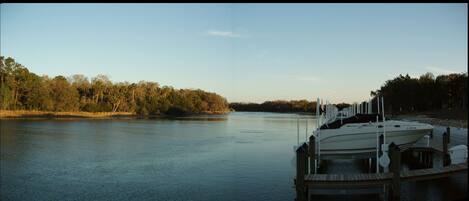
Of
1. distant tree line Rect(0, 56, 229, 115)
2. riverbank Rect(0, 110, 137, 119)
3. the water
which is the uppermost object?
distant tree line Rect(0, 56, 229, 115)

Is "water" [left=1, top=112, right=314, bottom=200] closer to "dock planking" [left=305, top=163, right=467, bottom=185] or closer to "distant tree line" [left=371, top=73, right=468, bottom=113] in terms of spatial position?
"dock planking" [left=305, top=163, right=467, bottom=185]

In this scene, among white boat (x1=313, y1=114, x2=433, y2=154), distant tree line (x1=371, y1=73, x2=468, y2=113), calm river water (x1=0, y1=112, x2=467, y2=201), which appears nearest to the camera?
calm river water (x1=0, y1=112, x2=467, y2=201)

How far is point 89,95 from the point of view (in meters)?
71.5

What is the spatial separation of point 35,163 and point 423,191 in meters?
11.9

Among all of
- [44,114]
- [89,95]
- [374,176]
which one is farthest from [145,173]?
[89,95]

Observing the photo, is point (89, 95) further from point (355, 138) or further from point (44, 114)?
point (355, 138)

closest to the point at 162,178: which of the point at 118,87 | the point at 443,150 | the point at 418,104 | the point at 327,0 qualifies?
the point at 443,150

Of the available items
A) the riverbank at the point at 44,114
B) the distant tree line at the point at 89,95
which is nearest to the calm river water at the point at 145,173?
the riverbank at the point at 44,114

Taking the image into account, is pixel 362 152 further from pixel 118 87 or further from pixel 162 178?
pixel 118 87

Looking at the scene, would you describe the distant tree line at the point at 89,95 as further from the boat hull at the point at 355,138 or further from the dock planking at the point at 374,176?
the dock planking at the point at 374,176

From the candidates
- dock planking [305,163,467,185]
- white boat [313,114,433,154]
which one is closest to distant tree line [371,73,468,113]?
white boat [313,114,433,154]

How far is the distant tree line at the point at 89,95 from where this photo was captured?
5662cm

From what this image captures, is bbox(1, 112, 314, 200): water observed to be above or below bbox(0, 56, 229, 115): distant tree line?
below

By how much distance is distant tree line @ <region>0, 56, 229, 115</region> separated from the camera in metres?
56.6
